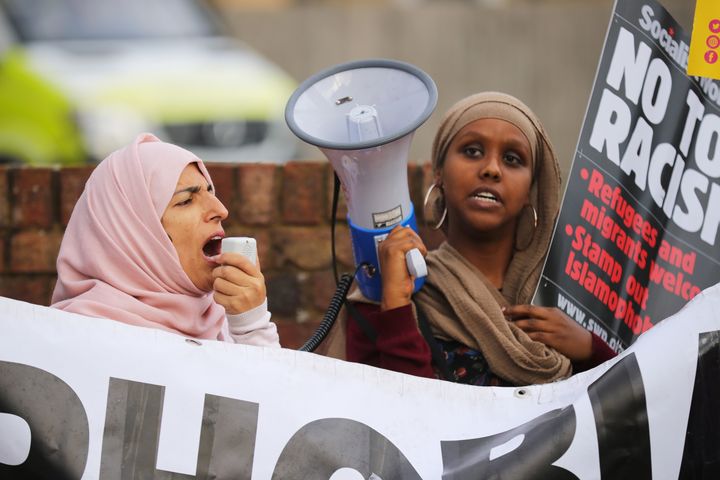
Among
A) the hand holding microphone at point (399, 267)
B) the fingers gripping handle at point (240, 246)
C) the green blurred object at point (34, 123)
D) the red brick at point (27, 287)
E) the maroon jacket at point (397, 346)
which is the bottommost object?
the maroon jacket at point (397, 346)

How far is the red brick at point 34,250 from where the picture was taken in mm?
4688


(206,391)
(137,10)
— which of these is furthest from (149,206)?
(137,10)

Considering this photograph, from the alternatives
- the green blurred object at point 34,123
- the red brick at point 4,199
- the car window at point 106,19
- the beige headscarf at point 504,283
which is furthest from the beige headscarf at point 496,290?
the car window at point 106,19

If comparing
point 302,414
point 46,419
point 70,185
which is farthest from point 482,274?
point 70,185

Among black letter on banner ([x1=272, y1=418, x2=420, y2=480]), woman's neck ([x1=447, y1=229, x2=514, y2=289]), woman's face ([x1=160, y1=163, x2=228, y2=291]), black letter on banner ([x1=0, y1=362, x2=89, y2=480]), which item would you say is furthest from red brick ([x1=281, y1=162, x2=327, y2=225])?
black letter on banner ([x1=0, y1=362, x2=89, y2=480])

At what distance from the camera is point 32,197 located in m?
4.67

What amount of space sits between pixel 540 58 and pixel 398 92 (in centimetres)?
953

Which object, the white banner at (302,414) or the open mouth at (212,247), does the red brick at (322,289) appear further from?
the white banner at (302,414)

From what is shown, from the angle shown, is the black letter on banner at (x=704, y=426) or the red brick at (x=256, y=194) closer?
the black letter on banner at (x=704, y=426)

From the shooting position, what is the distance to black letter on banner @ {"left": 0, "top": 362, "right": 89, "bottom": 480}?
2.70m

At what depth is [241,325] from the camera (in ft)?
9.95

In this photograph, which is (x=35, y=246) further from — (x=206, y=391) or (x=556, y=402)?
(x=556, y=402)

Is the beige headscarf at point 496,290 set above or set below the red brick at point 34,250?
below

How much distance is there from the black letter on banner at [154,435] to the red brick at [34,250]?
79.0 inches
